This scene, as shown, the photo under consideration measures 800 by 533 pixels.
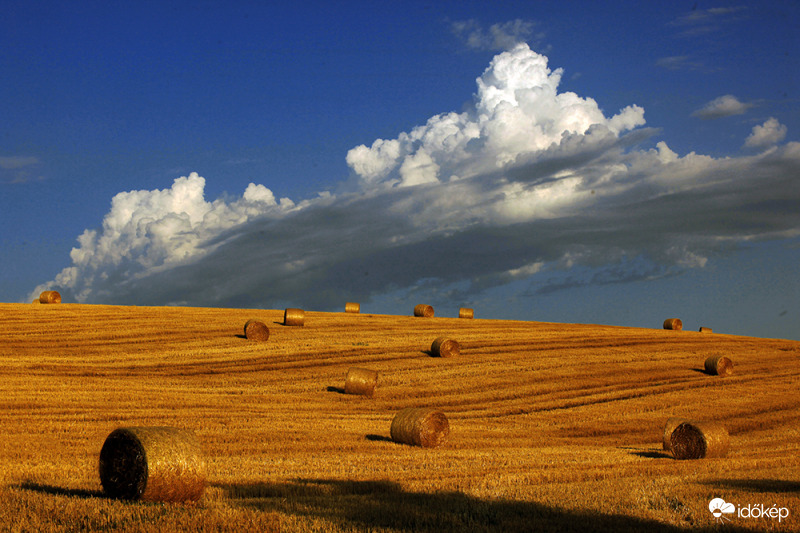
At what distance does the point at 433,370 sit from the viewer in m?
28.5

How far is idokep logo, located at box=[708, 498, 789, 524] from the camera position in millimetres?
8209

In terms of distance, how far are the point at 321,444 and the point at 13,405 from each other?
29.7 ft

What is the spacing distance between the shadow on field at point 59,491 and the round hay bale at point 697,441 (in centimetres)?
1227

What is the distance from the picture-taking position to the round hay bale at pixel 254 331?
108ft

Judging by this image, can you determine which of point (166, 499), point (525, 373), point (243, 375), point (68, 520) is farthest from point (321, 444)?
point (525, 373)

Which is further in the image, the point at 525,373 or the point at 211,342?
the point at 211,342

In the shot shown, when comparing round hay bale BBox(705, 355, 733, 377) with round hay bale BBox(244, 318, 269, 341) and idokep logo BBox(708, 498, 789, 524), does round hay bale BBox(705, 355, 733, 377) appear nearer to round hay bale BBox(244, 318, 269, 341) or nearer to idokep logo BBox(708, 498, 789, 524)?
round hay bale BBox(244, 318, 269, 341)

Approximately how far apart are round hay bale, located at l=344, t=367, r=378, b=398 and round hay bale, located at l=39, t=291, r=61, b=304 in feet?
90.1

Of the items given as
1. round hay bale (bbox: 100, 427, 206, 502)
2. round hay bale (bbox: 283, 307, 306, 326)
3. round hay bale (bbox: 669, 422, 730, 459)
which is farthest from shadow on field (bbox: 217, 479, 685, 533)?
round hay bale (bbox: 283, 307, 306, 326)

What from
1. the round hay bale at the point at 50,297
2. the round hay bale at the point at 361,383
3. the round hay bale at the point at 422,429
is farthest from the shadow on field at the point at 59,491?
the round hay bale at the point at 50,297

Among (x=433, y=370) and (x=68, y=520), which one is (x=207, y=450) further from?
(x=433, y=370)

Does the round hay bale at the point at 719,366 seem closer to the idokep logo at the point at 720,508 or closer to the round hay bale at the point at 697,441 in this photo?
the round hay bale at the point at 697,441

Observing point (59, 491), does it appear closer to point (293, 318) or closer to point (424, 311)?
point (293, 318)

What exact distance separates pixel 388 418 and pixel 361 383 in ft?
10.9
